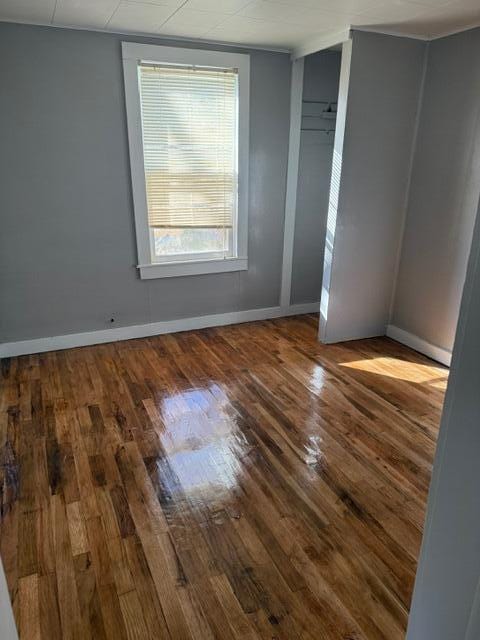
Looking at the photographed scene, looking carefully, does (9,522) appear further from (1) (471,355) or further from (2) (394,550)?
(1) (471,355)

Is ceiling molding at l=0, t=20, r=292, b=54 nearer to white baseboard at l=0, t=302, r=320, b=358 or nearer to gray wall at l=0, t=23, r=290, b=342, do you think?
gray wall at l=0, t=23, r=290, b=342

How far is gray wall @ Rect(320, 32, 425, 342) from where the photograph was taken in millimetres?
3262

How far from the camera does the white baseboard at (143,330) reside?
3543 millimetres

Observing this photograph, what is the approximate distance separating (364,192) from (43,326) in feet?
9.41

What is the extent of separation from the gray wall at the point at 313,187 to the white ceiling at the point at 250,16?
→ 691 mm

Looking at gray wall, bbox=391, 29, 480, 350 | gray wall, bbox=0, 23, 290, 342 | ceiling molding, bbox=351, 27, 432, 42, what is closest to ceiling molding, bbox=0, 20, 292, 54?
gray wall, bbox=0, 23, 290, 342

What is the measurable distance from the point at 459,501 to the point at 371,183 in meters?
3.28

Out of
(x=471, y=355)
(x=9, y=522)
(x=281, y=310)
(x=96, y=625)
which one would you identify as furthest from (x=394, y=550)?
(x=281, y=310)

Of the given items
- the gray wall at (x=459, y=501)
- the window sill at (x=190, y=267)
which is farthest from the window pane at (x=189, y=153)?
the gray wall at (x=459, y=501)

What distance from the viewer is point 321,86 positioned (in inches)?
156

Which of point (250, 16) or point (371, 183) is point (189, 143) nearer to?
point (250, 16)

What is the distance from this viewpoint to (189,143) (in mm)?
3619

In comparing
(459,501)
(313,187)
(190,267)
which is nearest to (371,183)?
(313,187)

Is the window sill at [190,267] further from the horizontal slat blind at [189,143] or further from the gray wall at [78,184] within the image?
the horizontal slat blind at [189,143]
